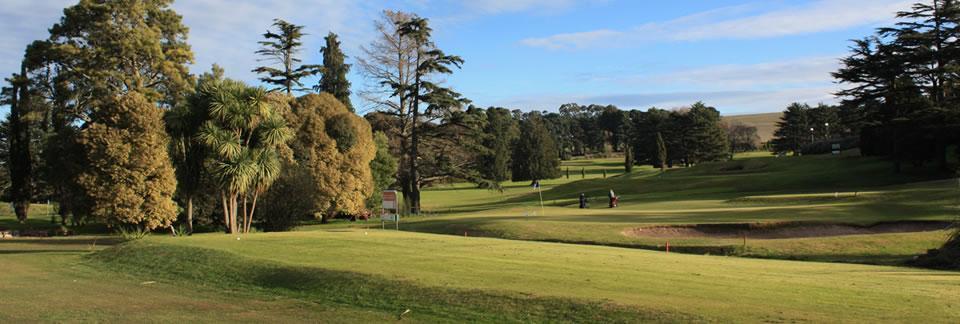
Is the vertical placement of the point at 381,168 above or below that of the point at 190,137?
below

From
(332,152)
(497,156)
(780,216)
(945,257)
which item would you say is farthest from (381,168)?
(497,156)

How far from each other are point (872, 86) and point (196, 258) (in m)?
63.9

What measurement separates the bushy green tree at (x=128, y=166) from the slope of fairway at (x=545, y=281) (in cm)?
1314

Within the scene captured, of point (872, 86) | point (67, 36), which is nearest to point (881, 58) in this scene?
point (872, 86)

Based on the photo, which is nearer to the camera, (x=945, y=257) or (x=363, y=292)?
(x=363, y=292)

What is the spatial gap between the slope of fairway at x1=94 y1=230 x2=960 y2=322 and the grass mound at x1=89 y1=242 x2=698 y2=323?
0.04m

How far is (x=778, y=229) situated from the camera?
27.9m

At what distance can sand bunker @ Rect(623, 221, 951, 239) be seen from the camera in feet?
89.0

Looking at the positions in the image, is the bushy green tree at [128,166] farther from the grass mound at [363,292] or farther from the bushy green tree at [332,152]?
the grass mound at [363,292]

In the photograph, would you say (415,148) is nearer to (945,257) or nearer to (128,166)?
(128,166)

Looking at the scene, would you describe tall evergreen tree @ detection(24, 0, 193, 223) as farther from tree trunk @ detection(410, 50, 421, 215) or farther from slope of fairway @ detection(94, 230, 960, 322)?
slope of fairway @ detection(94, 230, 960, 322)

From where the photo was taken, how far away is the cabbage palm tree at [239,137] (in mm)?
27844

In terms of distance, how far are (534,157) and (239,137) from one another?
288 ft

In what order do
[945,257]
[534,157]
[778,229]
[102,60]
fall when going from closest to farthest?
[945,257] → [778,229] → [102,60] → [534,157]
